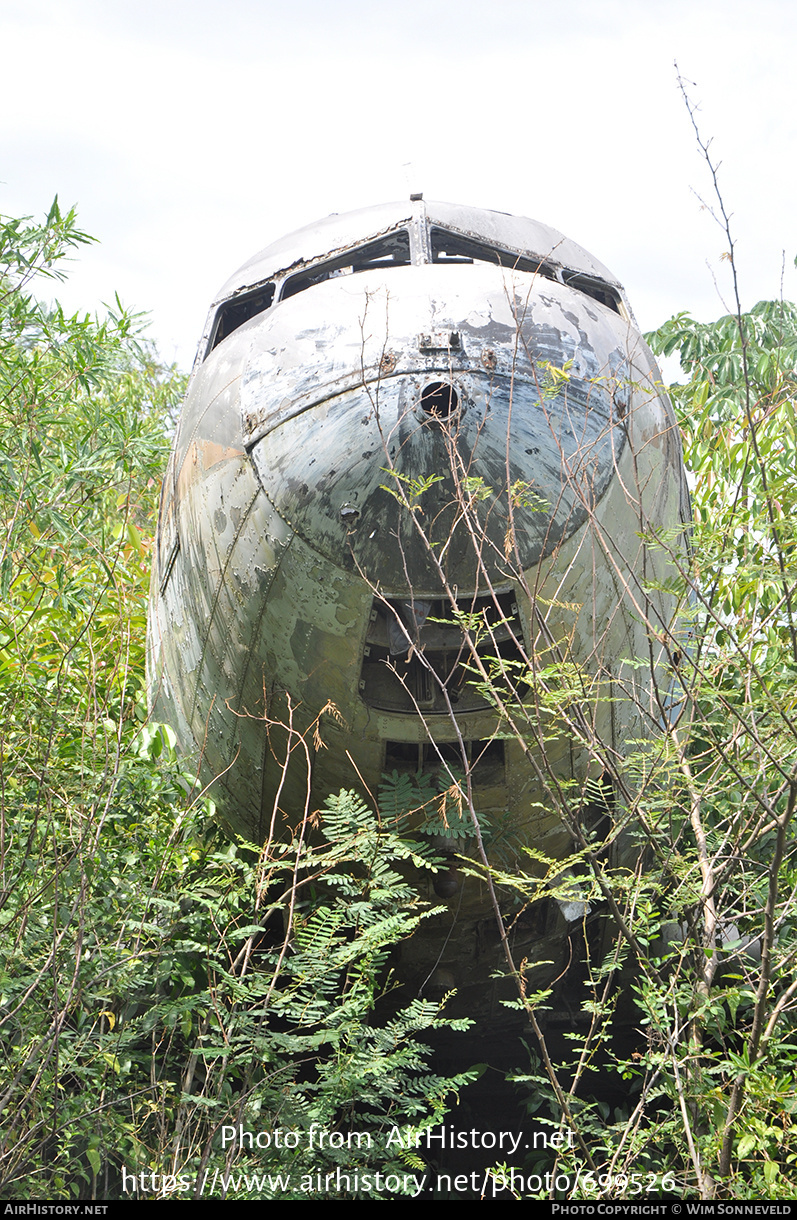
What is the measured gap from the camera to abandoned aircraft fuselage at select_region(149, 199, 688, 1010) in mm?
3643

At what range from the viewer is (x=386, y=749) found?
420 cm

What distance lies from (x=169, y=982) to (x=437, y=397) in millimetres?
2946

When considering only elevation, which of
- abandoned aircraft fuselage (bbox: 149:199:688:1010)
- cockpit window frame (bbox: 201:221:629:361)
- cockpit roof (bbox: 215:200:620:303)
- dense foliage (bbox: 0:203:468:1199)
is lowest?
dense foliage (bbox: 0:203:468:1199)

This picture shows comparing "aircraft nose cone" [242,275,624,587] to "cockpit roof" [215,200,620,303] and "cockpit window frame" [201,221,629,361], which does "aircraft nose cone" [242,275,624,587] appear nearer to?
"cockpit window frame" [201,221,629,361]

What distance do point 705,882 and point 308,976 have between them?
5.22 ft

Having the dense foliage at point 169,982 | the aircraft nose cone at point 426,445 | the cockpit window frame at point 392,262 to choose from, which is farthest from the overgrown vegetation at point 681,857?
the cockpit window frame at point 392,262

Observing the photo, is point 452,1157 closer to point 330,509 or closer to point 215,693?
point 215,693

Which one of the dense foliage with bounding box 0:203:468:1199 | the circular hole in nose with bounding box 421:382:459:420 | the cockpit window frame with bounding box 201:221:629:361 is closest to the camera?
the circular hole in nose with bounding box 421:382:459:420

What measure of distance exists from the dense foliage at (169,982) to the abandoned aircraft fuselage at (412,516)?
0.34 m

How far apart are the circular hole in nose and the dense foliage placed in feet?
5.25

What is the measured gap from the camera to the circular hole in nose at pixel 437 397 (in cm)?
358

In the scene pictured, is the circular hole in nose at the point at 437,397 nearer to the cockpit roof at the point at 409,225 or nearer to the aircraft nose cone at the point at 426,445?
the aircraft nose cone at the point at 426,445

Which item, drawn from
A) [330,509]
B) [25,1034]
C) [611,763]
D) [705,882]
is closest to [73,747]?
[25,1034]

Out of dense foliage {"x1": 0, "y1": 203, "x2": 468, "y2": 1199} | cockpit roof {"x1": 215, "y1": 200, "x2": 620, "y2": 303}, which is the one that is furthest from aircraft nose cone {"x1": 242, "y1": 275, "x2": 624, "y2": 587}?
dense foliage {"x1": 0, "y1": 203, "x2": 468, "y2": 1199}
